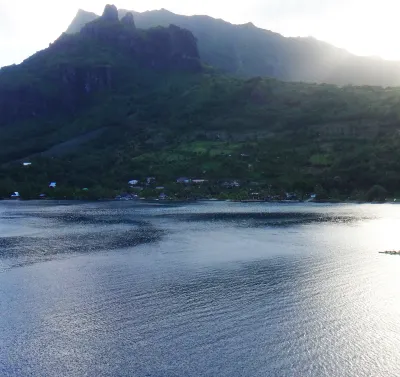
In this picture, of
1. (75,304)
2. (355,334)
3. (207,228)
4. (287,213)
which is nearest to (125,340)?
(75,304)

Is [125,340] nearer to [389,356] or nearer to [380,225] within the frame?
[389,356]

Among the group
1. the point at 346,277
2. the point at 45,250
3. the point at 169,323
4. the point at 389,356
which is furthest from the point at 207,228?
the point at 389,356

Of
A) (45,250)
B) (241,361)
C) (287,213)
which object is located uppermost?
(241,361)

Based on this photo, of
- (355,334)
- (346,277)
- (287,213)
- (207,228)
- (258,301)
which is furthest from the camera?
(287,213)

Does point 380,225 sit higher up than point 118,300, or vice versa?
point 118,300

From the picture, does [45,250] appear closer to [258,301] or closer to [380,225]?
[258,301]

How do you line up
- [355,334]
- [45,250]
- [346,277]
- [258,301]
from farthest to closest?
[45,250]
[346,277]
[258,301]
[355,334]

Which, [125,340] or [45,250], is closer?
[125,340]
